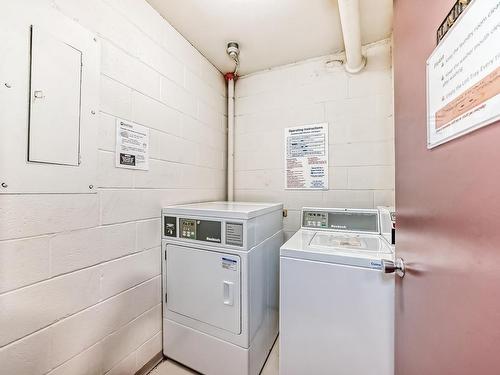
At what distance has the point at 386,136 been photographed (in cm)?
187

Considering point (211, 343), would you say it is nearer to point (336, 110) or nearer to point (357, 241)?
point (357, 241)

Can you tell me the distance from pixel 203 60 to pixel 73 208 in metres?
1.69

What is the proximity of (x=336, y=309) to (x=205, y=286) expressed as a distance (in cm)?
79

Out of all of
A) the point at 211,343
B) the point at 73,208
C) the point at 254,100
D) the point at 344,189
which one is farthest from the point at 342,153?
the point at 73,208

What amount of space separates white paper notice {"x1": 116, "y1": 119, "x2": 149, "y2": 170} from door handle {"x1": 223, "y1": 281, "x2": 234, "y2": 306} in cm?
92

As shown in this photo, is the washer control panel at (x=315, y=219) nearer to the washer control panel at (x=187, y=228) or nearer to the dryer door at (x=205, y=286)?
the dryer door at (x=205, y=286)

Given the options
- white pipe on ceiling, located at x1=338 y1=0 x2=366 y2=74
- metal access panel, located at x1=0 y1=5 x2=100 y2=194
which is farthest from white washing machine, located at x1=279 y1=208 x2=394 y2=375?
white pipe on ceiling, located at x1=338 y1=0 x2=366 y2=74

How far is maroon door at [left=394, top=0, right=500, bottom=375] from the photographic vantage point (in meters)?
0.42

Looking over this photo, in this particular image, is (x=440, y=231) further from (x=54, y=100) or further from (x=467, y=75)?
(x=54, y=100)

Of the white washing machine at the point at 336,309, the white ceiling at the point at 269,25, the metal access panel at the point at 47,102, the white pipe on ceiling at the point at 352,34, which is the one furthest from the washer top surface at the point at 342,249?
the white ceiling at the point at 269,25

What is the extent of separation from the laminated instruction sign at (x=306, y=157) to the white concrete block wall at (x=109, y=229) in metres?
0.91

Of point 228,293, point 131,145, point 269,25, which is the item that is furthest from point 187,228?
point 269,25

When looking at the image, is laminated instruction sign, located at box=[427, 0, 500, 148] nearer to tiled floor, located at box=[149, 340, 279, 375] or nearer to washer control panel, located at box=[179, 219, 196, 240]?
washer control panel, located at box=[179, 219, 196, 240]

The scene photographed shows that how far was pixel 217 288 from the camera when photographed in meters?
1.39
